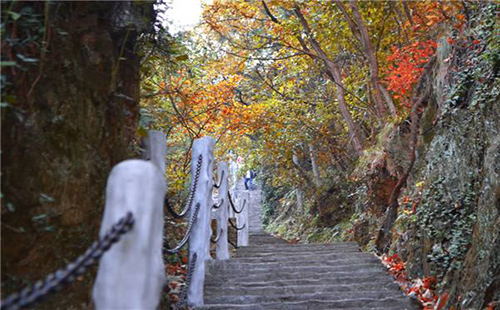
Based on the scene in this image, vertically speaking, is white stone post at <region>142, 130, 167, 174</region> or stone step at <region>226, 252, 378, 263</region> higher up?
white stone post at <region>142, 130, 167, 174</region>

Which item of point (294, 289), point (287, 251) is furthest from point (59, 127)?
point (287, 251)

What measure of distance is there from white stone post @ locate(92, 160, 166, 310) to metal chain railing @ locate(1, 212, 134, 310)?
0.06m

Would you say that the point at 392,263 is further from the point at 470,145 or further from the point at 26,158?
the point at 26,158

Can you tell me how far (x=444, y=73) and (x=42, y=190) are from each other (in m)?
5.89

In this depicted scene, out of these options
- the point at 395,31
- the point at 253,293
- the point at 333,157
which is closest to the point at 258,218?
the point at 333,157

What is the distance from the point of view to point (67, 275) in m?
1.62

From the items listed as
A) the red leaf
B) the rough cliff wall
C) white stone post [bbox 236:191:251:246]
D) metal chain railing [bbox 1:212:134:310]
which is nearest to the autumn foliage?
the rough cliff wall

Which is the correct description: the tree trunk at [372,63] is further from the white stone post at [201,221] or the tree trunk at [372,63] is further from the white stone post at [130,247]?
the white stone post at [130,247]

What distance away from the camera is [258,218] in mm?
22547

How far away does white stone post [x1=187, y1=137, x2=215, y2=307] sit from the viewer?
209 inches

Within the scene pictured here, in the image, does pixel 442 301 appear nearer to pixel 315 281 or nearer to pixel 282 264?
pixel 315 281

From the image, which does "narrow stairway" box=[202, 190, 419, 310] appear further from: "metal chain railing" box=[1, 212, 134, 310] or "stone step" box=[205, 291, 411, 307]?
"metal chain railing" box=[1, 212, 134, 310]

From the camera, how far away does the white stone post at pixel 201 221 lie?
5312 mm

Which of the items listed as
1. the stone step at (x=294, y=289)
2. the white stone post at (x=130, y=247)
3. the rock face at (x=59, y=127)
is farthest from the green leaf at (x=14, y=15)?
the stone step at (x=294, y=289)
